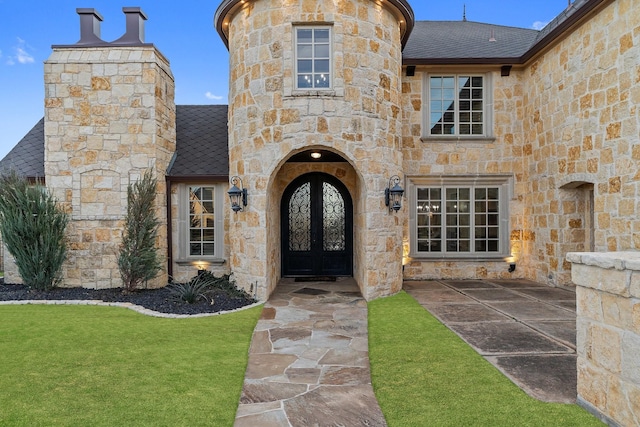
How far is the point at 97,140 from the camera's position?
27.6 feet

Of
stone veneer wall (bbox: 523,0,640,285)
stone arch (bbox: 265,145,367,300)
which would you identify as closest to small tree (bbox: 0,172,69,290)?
stone arch (bbox: 265,145,367,300)

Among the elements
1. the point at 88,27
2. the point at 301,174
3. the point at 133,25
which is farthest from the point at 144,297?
the point at 88,27

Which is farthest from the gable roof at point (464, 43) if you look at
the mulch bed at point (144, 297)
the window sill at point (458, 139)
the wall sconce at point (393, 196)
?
the mulch bed at point (144, 297)

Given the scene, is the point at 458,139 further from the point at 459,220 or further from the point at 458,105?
the point at 459,220

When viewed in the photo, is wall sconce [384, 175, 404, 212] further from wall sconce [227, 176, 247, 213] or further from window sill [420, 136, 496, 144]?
wall sconce [227, 176, 247, 213]

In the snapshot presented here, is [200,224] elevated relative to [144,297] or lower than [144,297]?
elevated

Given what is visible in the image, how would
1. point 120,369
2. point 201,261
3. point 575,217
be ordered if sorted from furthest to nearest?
1. point 201,261
2. point 575,217
3. point 120,369

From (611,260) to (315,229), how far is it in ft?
23.4

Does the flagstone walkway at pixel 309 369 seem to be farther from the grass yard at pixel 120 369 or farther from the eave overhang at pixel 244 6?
the eave overhang at pixel 244 6

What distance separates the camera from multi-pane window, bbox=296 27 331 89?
709cm

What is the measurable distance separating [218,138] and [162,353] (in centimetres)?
654

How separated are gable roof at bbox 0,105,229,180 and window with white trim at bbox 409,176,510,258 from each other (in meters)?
4.87

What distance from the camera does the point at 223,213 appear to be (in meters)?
9.05

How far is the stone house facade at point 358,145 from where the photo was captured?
6.98 m
